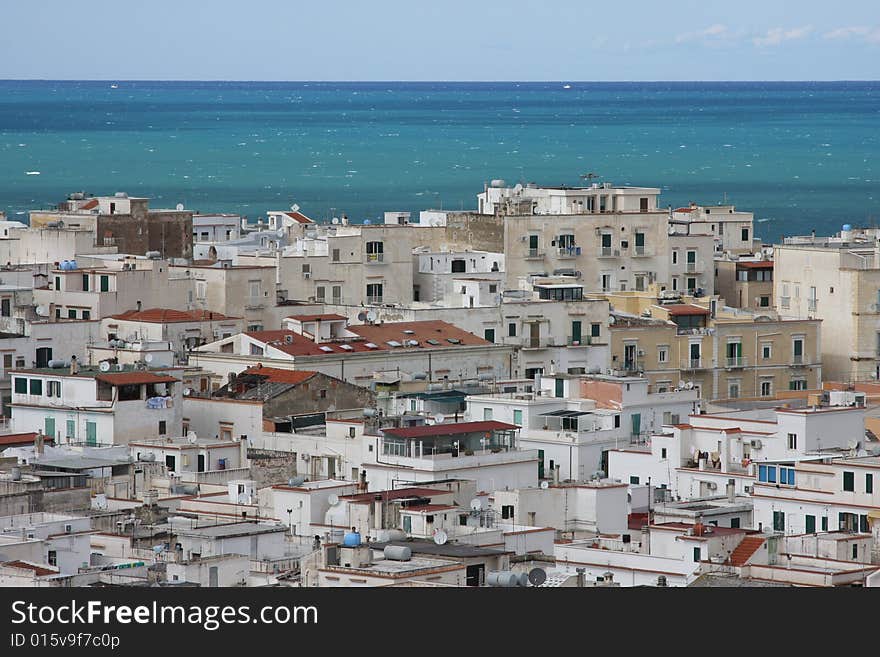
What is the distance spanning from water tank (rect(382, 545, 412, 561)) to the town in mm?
41

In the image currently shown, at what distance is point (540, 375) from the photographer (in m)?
47.9

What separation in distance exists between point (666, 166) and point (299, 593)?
13514cm

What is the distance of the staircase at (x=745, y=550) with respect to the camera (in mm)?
31250

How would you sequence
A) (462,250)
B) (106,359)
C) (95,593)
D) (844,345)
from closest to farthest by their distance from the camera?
(95,593) → (106,359) → (844,345) → (462,250)

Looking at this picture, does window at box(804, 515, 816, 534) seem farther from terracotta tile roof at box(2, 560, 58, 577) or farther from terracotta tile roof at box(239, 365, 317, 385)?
terracotta tile roof at box(239, 365, 317, 385)

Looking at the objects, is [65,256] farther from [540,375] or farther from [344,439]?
[344,439]

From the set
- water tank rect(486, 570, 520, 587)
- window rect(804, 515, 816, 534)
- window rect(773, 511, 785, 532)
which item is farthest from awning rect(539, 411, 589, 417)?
water tank rect(486, 570, 520, 587)

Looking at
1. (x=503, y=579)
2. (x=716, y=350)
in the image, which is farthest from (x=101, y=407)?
(x=503, y=579)

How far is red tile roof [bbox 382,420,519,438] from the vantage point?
39.2 m

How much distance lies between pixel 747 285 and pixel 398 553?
32261 mm

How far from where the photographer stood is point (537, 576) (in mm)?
30172

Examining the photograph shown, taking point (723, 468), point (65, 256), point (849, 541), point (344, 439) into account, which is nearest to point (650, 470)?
point (723, 468)

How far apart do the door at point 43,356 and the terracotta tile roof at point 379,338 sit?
328cm

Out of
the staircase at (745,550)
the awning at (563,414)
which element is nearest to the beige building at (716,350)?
the awning at (563,414)
